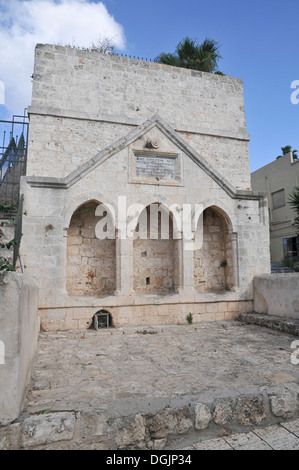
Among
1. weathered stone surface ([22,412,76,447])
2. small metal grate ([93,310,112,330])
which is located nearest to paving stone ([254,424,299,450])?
weathered stone surface ([22,412,76,447])

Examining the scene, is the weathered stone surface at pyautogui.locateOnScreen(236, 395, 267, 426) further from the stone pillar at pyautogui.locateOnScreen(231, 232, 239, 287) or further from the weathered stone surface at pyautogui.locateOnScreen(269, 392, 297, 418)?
the stone pillar at pyautogui.locateOnScreen(231, 232, 239, 287)

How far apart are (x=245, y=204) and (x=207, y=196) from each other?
3.71ft

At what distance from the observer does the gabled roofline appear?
6617 millimetres

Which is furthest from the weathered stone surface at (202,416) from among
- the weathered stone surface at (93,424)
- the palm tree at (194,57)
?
the palm tree at (194,57)

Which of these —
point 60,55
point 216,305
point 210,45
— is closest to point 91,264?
point 216,305

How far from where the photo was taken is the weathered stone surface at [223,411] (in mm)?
2908

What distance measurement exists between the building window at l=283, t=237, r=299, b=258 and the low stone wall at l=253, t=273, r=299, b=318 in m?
11.4

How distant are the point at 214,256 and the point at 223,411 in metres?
5.59

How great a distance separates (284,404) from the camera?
3.13 m

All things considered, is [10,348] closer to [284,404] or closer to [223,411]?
[223,411]

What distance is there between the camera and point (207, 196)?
773 cm

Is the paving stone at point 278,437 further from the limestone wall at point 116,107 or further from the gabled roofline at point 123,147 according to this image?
the limestone wall at point 116,107

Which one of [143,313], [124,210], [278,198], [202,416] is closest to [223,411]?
[202,416]

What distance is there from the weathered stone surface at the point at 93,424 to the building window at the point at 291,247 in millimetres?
17321
